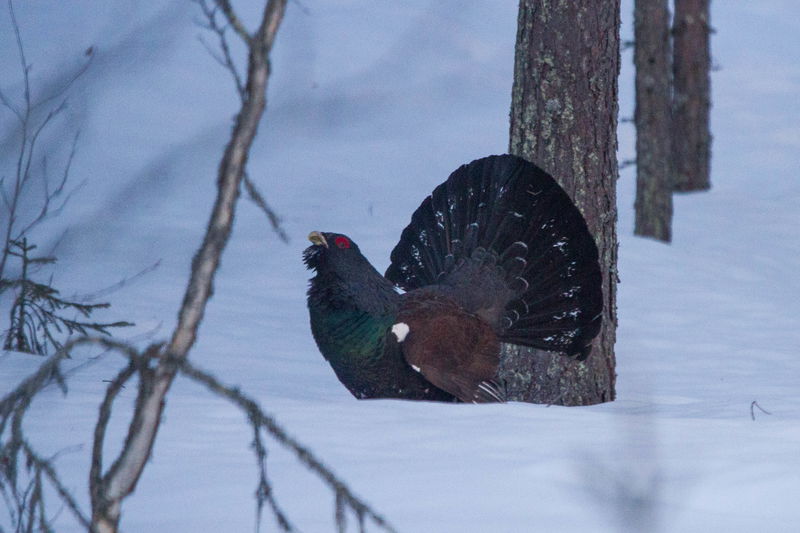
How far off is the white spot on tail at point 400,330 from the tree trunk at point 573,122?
0.97 m

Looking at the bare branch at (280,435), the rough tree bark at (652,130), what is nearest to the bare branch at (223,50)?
the bare branch at (280,435)

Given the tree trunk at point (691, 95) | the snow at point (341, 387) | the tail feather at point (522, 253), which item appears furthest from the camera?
the tree trunk at point (691, 95)

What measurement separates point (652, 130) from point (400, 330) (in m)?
8.15

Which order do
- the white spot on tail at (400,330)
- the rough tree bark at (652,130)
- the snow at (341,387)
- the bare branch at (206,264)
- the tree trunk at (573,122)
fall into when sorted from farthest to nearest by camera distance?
1. the rough tree bark at (652,130)
2. the tree trunk at (573,122)
3. the white spot on tail at (400,330)
4. the bare branch at (206,264)
5. the snow at (341,387)

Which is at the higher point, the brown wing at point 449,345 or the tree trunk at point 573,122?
the tree trunk at point 573,122

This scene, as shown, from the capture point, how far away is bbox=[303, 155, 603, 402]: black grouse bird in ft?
15.3

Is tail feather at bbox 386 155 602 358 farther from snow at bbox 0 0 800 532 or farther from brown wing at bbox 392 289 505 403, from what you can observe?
snow at bbox 0 0 800 532

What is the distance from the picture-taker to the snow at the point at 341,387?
1.22m

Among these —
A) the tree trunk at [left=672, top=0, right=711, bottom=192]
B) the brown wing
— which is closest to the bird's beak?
the brown wing

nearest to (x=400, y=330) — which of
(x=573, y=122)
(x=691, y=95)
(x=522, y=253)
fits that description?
(x=522, y=253)

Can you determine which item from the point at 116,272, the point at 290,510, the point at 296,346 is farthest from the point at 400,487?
the point at 116,272

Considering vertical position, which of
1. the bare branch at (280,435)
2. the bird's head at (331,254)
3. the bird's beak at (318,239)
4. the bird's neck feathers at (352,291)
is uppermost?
the bird's beak at (318,239)

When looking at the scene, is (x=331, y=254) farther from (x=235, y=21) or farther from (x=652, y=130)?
(x=652, y=130)

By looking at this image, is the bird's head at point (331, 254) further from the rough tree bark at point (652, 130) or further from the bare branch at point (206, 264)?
the rough tree bark at point (652, 130)
